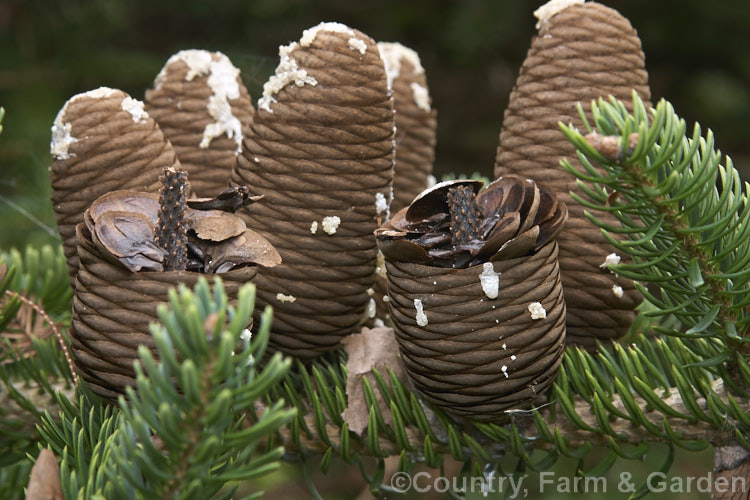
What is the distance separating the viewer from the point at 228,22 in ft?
6.07

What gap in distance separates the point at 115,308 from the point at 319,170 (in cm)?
20

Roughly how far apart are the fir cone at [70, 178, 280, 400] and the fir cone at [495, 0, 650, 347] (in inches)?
10.5

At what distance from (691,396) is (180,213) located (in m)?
0.40

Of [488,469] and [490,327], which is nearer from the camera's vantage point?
[490,327]

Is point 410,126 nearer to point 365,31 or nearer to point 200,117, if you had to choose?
point 200,117

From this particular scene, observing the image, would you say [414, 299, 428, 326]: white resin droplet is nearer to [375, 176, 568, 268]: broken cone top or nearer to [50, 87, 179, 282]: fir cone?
[375, 176, 568, 268]: broken cone top

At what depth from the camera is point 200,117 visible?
726 millimetres

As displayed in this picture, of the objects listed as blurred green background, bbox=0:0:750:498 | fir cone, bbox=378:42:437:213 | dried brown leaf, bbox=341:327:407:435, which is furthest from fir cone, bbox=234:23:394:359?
blurred green background, bbox=0:0:750:498

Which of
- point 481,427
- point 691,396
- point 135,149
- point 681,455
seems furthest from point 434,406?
point 681,455

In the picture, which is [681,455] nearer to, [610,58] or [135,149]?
[610,58]

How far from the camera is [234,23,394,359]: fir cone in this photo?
24.0 inches

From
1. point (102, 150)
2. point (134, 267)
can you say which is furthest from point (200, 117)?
point (134, 267)

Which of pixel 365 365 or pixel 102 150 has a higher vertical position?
pixel 102 150

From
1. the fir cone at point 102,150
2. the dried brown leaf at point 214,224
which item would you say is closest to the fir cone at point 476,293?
the dried brown leaf at point 214,224
